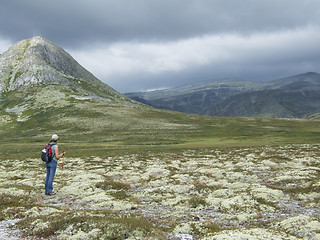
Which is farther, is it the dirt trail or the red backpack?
the red backpack

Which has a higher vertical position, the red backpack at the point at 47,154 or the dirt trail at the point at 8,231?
the red backpack at the point at 47,154

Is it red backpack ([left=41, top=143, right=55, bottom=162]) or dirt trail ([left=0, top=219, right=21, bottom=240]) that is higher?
red backpack ([left=41, top=143, right=55, bottom=162])

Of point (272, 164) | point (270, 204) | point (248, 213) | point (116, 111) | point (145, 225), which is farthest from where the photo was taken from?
point (116, 111)

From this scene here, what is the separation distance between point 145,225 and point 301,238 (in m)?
6.98

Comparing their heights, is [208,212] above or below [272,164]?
above

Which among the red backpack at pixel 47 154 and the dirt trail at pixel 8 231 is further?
the red backpack at pixel 47 154

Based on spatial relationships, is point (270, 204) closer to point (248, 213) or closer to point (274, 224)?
point (248, 213)

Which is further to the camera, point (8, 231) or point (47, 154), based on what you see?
point (47, 154)

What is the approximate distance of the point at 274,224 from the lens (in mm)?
13156

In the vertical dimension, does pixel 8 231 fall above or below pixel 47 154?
below

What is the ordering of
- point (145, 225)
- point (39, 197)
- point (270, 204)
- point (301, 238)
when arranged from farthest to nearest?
point (39, 197) → point (270, 204) → point (145, 225) → point (301, 238)

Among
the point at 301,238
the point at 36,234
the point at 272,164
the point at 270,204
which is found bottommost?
the point at 272,164

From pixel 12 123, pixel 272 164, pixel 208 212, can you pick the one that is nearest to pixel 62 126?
pixel 12 123

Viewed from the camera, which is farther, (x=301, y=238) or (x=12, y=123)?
(x=12, y=123)
